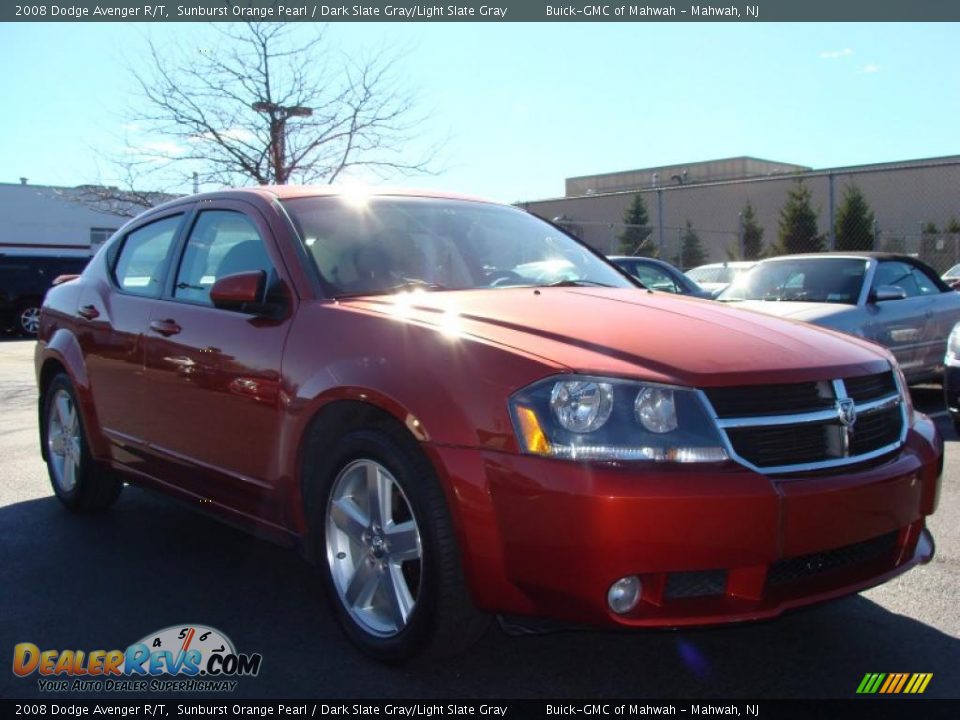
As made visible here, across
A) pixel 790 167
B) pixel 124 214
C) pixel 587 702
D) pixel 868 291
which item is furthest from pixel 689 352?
pixel 790 167

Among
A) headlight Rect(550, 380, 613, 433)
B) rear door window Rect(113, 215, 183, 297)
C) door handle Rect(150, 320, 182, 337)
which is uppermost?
rear door window Rect(113, 215, 183, 297)

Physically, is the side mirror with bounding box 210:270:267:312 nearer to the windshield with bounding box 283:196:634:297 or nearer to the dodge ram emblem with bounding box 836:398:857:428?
the windshield with bounding box 283:196:634:297

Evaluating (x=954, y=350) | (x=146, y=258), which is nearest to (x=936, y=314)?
(x=954, y=350)

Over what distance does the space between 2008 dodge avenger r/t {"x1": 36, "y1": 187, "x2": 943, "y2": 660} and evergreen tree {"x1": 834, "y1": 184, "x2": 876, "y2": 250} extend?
2993cm

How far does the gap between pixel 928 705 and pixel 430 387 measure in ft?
5.82

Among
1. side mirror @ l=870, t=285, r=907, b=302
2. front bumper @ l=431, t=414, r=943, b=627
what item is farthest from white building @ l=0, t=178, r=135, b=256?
front bumper @ l=431, t=414, r=943, b=627

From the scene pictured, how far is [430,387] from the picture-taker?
3010 millimetres

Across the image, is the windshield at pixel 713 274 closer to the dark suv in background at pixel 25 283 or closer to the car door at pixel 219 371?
the dark suv in background at pixel 25 283

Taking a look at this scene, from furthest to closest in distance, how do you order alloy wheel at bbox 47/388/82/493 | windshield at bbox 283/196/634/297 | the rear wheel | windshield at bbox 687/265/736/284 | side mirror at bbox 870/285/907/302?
1. the rear wheel
2. windshield at bbox 687/265/736/284
3. side mirror at bbox 870/285/907/302
4. alloy wheel at bbox 47/388/82/493
5. windshield at bbox 283/196/634/297

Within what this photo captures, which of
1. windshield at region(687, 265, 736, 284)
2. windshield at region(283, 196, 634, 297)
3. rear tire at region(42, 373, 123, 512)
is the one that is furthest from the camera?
windshield at region(687, 265, 736, 284)

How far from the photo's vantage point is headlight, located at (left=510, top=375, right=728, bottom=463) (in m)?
2.75

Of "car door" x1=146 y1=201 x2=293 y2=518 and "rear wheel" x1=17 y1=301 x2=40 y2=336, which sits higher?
"car door" x1=146 y1=201 x2=293 y2=518

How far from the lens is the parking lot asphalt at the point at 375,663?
3096 mm

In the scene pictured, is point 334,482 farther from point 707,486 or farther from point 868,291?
point 868,291
